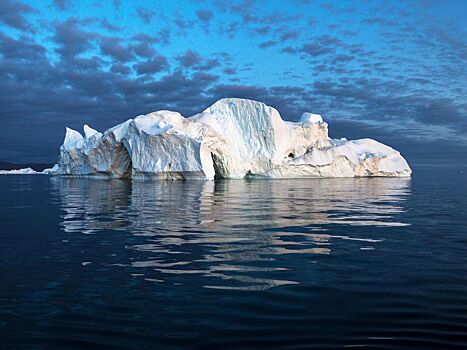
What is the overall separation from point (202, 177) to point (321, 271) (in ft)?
102

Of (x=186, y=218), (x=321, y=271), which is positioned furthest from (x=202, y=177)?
(x=321, y=271)

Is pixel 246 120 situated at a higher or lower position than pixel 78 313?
higher

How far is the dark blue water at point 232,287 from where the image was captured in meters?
3.43

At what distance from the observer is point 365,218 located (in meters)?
11.4

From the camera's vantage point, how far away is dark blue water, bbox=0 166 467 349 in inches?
135

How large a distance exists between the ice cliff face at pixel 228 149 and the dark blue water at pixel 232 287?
26.9 m

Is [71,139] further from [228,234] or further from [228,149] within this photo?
[228,234]

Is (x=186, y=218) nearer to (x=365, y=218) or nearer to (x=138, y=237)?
(x=138, y=237)

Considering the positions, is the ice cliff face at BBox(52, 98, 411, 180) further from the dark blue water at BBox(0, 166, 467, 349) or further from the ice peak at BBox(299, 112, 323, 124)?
the dark blue water at BBox(0, 166, 467, 349)

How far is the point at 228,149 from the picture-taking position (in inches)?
1581

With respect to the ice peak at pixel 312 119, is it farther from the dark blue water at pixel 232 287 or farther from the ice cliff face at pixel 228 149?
the dark blue water at pixel 232 287

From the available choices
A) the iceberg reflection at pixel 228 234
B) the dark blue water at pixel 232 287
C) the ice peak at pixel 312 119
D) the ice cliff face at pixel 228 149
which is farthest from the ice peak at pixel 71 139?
the dark blue water at pixel 232 287

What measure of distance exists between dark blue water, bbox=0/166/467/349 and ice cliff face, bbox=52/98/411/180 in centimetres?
2685

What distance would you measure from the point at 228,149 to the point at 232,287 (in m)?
35.6
